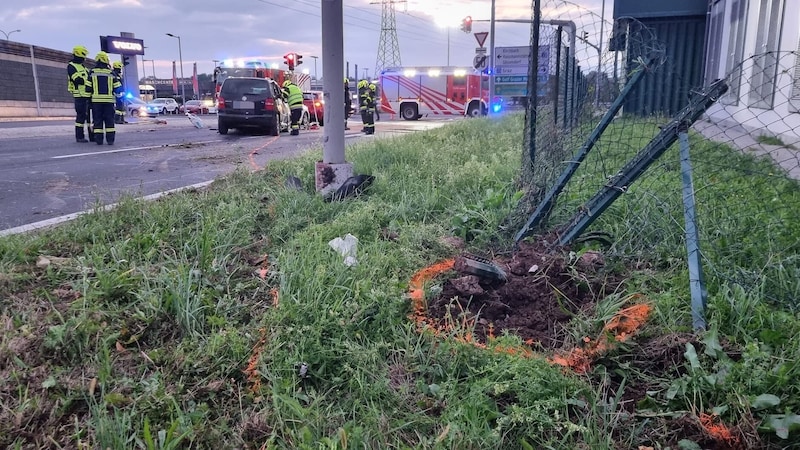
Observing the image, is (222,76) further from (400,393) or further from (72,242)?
(400,393)

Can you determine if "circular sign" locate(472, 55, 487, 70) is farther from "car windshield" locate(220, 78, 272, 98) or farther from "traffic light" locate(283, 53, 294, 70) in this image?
"traffic light" locate(283, 53, 294, 70)

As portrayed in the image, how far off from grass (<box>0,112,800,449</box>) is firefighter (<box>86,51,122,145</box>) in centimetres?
878

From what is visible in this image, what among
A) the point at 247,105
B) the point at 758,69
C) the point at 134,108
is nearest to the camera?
the point at 758,69

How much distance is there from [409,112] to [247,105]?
66.3 feet

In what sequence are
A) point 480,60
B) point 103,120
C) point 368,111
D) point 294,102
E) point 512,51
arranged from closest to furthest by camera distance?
point 103,120, point 294,102, point 512,51, point 368,111, point 480,60

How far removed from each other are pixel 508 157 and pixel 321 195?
10.1 ft

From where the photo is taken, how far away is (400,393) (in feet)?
7.13

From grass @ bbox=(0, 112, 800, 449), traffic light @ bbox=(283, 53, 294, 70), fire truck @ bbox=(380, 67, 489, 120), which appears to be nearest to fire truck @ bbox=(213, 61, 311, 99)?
traffic light @ bbox=(283, 53, 294, 70)

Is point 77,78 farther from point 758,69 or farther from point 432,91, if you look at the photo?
point 432,91

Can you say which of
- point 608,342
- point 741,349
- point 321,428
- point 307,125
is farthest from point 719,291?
point 307,125

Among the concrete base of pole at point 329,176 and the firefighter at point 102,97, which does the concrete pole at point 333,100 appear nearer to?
the concrete base of pole at point 329,176

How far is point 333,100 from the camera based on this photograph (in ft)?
16.5

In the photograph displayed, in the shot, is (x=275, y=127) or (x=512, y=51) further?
(x=512, y=51)

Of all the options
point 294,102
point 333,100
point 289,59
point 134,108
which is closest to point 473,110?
point 289,59
